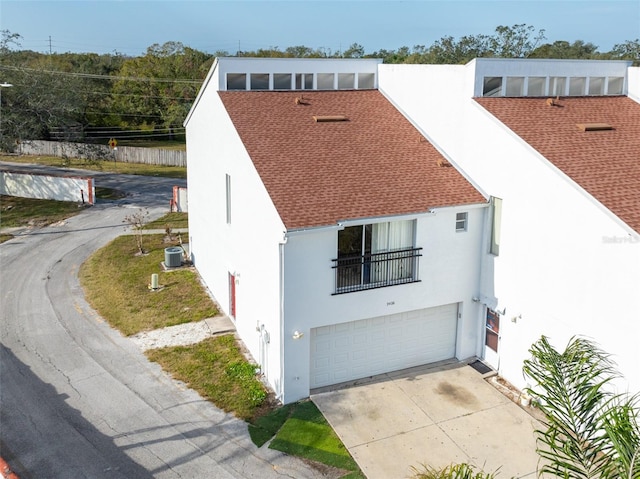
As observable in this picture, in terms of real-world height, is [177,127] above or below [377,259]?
above

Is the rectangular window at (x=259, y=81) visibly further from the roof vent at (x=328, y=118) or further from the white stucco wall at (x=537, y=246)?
the white stucco wall at (x=537, y=246)

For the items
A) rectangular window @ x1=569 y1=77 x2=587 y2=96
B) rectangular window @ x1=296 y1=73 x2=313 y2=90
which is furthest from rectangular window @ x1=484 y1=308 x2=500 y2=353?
rectangular window @ x1=296 y1=73 x2=313 y2=90

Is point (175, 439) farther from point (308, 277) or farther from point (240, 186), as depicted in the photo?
point (240, 186)

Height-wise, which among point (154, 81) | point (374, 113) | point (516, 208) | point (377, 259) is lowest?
point (377, 259)

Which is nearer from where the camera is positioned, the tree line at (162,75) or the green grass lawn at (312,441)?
the green grass lawn at (312,441)

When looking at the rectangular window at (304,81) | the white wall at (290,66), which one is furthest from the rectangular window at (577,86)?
the rectangular window at (304,81)

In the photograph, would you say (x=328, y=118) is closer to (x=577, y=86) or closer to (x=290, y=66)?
(x=290, y=66)

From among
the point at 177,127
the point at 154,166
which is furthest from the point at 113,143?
the point at 177,127

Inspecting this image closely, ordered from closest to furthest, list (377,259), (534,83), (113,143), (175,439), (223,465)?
(223,465) < (175,439) < (377,259) < (534,83) < (113,143)
